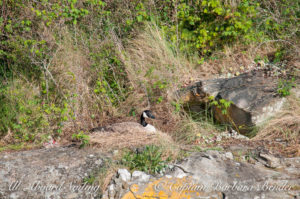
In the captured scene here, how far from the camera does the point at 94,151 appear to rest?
3.96 m

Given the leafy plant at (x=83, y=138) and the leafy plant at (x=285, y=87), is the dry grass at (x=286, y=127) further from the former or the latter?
the leafy plant at (x=83, y=138)

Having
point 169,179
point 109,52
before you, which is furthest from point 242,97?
point 109,52

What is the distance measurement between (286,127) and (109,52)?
3.19 metres

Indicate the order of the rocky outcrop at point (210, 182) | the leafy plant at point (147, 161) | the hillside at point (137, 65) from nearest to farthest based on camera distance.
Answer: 1. the rocky outcrop at point (210, 182)
2. the leafy plant at point (147, 161)
3. the hillside at point (137, 65)

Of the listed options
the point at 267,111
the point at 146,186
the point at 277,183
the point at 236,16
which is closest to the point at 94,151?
the point at 146,186

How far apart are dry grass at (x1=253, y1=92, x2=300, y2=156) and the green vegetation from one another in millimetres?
1037

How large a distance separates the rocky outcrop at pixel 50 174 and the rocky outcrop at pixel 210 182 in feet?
1.25

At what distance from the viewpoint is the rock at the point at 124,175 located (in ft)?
10.2

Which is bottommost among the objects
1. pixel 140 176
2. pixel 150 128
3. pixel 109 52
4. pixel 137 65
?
pixel 150 128

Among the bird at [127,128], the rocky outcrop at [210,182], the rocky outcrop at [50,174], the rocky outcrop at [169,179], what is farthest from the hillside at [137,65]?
the rocky outcrop at [210,182]

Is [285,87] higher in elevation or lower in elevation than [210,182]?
higher

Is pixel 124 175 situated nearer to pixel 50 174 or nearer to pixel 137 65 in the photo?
pixel 50 174

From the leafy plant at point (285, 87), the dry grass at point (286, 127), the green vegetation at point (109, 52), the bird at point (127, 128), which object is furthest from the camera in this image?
the green vegetation at point (109, 52)

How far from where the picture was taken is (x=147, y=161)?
332 cm
